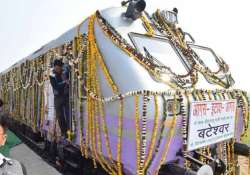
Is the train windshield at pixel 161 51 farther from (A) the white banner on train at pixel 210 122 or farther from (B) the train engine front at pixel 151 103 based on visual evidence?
(A) the white banner on train at pixel 210 122

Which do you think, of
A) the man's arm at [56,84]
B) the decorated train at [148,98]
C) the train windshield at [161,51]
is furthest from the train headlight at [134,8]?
the man's arm at [56,84]

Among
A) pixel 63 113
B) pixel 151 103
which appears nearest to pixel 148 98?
pixel 151 103

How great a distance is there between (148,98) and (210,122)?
1150mm

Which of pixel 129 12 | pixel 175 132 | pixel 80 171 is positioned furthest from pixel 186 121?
pixel 80 171

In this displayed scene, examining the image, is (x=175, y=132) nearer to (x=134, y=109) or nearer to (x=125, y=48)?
(x=134, y=109)

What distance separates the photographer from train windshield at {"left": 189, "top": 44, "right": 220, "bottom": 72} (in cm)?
547

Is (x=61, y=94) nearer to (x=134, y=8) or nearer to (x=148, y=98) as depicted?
(x=134, y=8)

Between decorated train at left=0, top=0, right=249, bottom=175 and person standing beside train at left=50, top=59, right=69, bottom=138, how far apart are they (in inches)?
7.9

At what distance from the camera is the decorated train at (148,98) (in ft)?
12.4

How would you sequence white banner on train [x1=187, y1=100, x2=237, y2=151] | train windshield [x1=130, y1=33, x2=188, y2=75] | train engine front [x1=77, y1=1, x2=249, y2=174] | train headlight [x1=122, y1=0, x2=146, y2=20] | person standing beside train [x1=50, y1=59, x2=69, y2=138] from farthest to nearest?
person standing beside train [x1=50, y1=59, x2=69, y2=138]
train headlight [x1=122, y1=0, x2=146, y2=20]
train windshield [x1=130, y1=33, x2=188, y2=75]
white banner on train [x1=187, y1=100, x2=237, y2=151]
train engine front [x1=77, y1=1, x2=249, y2=174]

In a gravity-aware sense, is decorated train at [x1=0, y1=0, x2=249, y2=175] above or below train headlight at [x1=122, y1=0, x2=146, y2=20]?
below

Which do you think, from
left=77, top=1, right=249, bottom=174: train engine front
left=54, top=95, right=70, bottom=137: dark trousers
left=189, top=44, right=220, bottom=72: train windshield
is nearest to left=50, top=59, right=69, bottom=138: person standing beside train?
left=54, top=95, right=70, bottom=137: dark trousers

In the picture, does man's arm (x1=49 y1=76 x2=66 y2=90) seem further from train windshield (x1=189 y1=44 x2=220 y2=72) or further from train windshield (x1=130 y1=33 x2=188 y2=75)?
train windshield (x1=189 y1=44 x2=220 y2=72)

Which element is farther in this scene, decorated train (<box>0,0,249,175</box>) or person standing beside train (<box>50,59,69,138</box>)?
person standing beside train (<box>50,59,69,138</box>)
